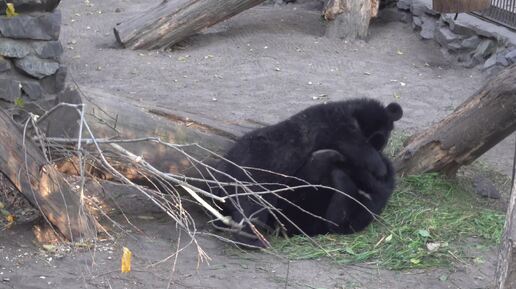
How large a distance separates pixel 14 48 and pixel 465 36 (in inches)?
245

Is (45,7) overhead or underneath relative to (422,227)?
overhead

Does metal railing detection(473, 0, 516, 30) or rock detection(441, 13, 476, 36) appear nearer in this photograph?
metal railing detection(473, 0, 516, 30)

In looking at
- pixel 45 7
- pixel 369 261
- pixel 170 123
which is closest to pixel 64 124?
pixel 170 123

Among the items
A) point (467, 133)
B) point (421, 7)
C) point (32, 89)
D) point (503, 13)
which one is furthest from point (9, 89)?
point (421, 7)

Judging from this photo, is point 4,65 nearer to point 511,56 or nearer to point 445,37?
point 511,56

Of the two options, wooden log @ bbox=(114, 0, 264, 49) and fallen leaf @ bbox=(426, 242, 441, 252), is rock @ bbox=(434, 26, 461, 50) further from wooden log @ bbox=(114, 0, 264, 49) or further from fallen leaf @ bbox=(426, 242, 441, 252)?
fallen leaf @ bbox=(426, 242, 441, 252)

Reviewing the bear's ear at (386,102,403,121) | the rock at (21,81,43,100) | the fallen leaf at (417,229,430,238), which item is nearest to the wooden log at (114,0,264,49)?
the rock at (21,81,43,100)

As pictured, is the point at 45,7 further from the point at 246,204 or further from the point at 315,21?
the point at 315,21

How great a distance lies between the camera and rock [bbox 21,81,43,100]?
225 inches

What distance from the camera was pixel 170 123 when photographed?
18.0 ft

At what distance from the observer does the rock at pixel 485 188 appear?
20.5 feet

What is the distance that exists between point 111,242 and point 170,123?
89 centimetres

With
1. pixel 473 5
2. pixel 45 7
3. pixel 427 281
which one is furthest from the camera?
pixel 473 5

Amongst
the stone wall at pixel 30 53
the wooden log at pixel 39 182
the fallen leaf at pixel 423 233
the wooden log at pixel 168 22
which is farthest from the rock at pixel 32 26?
the wooden log at pixel 168 22
